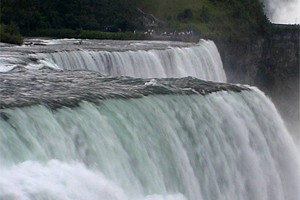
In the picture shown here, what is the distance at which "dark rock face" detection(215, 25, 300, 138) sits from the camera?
4444 cm

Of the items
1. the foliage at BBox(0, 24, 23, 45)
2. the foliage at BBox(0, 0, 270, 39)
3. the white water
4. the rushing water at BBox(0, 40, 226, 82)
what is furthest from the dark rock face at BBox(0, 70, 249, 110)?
the white water

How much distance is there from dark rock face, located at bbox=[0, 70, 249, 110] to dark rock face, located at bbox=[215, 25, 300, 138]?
82.5 feet

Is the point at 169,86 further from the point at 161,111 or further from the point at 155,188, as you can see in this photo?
the point at 155,188

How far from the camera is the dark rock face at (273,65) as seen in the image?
44.4 metres

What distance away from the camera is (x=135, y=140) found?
41.8 ft

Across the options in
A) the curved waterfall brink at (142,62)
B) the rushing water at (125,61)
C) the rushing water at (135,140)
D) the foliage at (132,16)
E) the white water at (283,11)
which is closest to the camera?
the rushing water at (135,140)

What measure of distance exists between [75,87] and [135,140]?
324 cm

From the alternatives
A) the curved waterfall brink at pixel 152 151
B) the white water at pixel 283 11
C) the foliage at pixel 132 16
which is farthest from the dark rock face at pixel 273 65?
the white water at pixel 283 11

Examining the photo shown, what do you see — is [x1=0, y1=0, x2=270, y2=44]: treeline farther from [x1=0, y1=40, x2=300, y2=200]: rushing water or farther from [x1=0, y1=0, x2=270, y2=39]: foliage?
[x1=0, y1=40, x2=300, y2=200]: rushing water

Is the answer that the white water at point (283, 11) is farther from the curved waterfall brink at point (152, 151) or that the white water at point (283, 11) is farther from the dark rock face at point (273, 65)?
the curved waterfall brink at point (152, 151)

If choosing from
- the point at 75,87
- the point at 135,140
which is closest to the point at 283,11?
the point at 75,87

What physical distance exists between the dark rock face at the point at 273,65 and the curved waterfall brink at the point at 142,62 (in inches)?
479

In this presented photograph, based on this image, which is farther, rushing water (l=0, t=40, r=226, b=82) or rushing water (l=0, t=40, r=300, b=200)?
rushing water (l=0, t=40, r=226, b=82)

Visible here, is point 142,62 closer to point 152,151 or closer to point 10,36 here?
point 10,36
